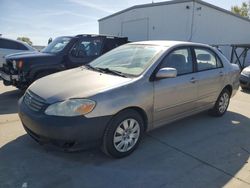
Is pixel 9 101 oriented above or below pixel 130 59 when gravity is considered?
below

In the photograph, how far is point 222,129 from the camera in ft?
16.0

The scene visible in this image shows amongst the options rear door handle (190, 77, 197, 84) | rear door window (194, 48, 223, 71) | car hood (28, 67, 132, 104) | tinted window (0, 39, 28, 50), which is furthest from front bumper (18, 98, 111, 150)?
tinted window (0, 39, 28, 50)

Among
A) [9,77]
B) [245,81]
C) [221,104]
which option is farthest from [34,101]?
[245,81]

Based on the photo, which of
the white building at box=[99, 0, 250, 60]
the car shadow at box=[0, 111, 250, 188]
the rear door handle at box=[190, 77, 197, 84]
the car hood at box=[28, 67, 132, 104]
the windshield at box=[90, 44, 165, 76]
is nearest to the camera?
the car shadow at box=[0, 111, 250, 188]

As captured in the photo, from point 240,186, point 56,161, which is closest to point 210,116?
point 240,186

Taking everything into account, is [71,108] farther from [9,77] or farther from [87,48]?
[87,48]

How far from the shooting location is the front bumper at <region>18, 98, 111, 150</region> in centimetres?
302

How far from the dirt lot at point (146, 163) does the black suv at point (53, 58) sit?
194 centimetres

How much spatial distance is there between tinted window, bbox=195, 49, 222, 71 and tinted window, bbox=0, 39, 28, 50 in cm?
802

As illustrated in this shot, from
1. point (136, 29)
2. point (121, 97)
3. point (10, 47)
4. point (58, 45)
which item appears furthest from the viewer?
point (136, 29)

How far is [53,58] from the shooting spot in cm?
669

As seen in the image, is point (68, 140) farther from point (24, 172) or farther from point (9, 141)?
point (9, 141)

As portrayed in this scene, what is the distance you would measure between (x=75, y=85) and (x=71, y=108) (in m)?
0.50

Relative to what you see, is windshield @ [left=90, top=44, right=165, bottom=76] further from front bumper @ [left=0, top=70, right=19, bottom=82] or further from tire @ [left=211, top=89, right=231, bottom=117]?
front bumper @ [left=0, top=70, right=19, bottom=82]
